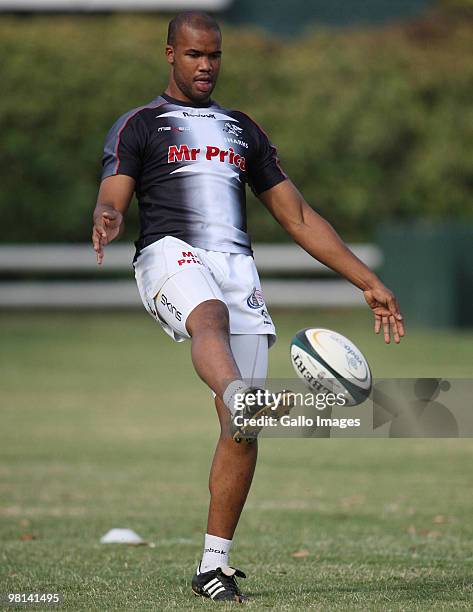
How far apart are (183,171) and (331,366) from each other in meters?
1.06

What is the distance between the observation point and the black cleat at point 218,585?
5953 mm

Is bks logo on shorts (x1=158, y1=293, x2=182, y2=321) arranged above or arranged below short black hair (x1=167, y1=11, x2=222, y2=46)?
below

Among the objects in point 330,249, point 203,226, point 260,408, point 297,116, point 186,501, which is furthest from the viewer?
point 297,116

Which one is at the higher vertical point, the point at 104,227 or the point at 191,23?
the point at 191,23

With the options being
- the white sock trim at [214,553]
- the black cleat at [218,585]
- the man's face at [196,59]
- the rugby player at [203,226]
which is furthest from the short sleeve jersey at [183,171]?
the black cleat at [218,585]

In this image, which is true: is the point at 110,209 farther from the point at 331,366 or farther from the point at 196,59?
the point at 331,366

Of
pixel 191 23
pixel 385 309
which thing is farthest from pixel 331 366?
pixel 191 23

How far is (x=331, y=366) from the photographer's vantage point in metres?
5.76

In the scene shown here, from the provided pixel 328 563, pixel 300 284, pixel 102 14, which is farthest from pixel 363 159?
pixel 328 563

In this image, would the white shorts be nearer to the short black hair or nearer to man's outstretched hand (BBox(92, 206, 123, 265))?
man's outstretched hand (BBox(92, 206, 123, 265))

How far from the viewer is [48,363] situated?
68.8 feet

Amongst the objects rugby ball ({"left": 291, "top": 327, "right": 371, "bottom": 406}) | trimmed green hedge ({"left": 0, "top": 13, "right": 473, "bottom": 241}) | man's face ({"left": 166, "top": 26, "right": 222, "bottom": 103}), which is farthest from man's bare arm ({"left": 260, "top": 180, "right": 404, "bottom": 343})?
trimmed green hedge ({"left": 0, "top": 13, "right": 473, "bottom": 241})

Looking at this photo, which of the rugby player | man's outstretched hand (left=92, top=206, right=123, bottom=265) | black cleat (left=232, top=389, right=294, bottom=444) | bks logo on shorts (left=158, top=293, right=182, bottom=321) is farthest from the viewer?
the rugby player

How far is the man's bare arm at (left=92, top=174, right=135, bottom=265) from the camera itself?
575 cm
